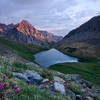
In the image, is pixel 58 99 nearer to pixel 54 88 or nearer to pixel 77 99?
pixel 54 88

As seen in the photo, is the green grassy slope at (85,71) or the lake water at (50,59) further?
the lake water at (50,59)

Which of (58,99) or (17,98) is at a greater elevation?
(17,98)

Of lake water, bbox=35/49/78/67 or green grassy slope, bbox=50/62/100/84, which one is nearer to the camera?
green grassy slope, bbox=50/62/100/84

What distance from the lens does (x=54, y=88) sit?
1065cm

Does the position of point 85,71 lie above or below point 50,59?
below

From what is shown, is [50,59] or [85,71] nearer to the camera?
[85,71]

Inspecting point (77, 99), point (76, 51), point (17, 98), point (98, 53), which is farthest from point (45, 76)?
point (76, 51)

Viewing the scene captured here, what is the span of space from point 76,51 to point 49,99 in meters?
177

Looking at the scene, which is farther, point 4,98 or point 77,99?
point 77,99

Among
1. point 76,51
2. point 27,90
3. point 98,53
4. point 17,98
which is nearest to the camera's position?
point 17,98

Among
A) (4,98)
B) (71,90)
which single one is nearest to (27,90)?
(4,98)

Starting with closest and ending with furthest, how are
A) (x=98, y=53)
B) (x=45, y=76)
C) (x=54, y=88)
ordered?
(x=54, y=88), (x=45, y=76), (x=98, y=53)

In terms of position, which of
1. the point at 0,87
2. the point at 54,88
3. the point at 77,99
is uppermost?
the point at 0,87

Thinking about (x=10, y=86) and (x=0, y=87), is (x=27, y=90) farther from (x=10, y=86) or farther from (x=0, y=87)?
(x=0, y=87)
